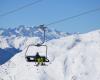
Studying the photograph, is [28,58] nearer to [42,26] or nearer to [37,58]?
[37,58]

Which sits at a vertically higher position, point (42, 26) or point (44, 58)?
point (42, 26)

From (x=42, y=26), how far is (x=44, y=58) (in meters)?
5.30

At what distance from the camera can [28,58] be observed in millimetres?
37000

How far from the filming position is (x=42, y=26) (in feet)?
108

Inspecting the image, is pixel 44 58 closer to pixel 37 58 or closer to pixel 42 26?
pixel 37 58

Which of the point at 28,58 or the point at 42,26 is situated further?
the point at 28,58

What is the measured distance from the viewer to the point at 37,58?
3650 cm

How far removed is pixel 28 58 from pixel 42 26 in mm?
5387

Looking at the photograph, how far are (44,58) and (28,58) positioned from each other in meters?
1.72

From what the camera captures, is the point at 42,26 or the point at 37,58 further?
the point at 37,58

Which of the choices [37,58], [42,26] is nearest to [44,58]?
[37,58]

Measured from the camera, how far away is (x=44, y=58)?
3719 centimetres

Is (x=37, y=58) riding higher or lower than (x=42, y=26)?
lower

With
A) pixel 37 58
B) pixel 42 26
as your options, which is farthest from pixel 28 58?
pixel 42 26
